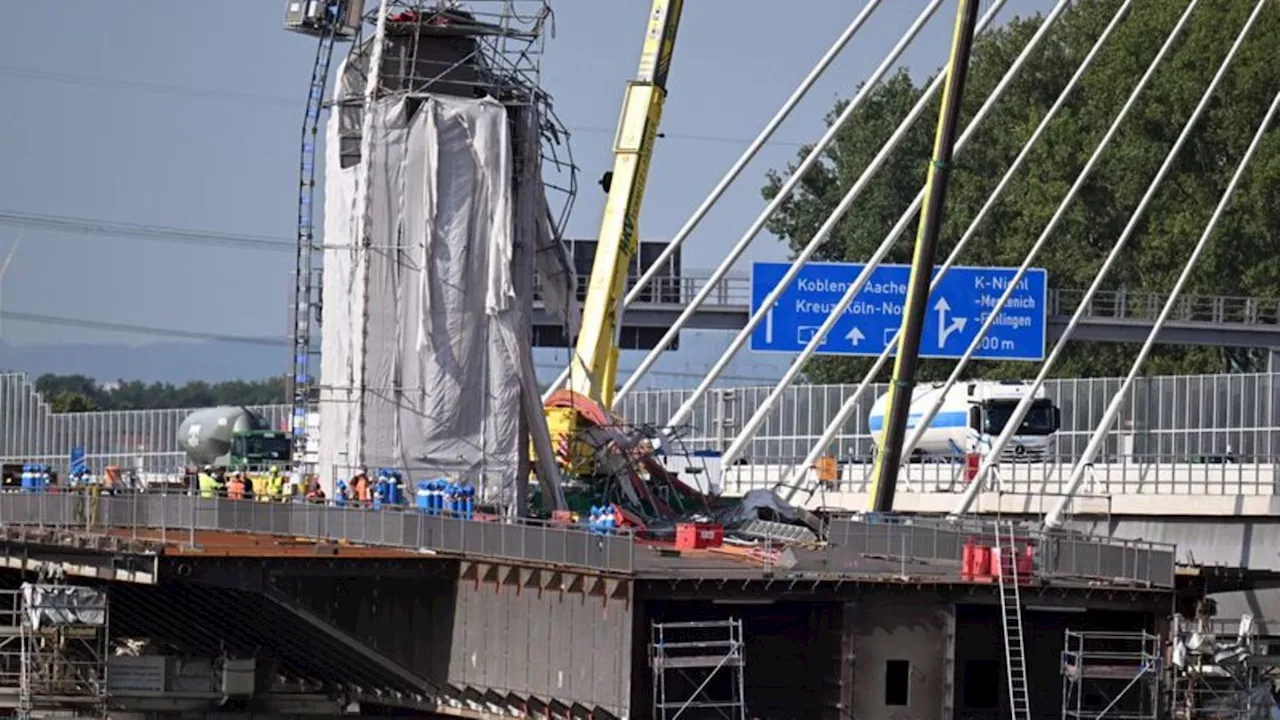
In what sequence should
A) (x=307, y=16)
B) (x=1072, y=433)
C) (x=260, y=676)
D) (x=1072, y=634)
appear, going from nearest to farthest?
(x=1072, y=634)
(x=260, y=676)
(x=307, y=16)
(x=1072, y=433)

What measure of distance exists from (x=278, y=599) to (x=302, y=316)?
1810cm

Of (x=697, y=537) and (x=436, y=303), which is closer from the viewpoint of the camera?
(x=697, y=537)

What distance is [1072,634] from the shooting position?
5156 centimetres

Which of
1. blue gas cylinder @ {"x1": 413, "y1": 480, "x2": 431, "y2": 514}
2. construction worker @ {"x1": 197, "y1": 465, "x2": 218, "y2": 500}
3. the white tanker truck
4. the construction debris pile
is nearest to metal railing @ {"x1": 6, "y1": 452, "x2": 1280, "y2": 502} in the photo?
the white tanker truck

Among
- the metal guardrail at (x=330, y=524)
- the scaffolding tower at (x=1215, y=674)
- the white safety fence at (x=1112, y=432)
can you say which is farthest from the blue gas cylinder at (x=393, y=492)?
the white safety fence at (x=1112, y=432)

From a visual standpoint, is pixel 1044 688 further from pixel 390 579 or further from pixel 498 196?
pixel 498 196

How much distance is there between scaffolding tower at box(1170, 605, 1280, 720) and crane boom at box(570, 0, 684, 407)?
23068 mm

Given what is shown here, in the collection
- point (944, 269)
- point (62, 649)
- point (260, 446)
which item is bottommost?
point (62, 649)

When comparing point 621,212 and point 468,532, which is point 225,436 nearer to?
point 621,212

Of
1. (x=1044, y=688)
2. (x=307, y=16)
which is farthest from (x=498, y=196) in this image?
(x=1044, y=688)

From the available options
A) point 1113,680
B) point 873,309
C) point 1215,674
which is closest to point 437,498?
point 1113,680

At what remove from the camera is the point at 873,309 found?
315 feet

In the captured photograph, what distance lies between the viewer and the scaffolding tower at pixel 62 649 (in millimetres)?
56312

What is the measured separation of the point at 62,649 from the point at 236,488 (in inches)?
495
